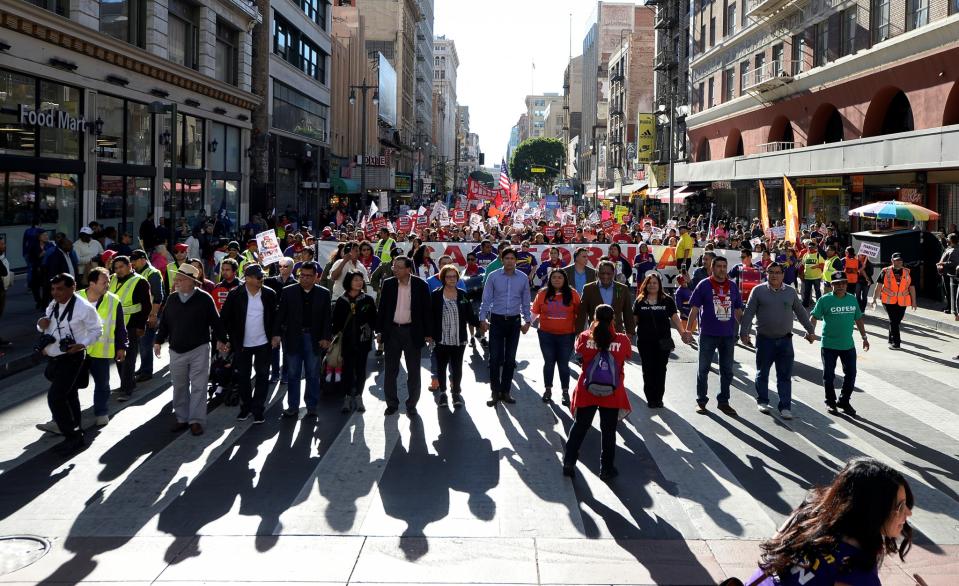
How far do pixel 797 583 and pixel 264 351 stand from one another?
740cm

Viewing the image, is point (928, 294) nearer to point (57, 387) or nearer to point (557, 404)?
point (557, 404)

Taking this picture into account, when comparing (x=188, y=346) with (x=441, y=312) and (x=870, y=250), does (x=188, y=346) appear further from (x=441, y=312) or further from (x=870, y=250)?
(x=870, y=250)

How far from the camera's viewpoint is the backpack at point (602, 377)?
7.43 meters

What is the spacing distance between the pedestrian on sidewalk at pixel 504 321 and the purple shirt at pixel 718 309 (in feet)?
3.96

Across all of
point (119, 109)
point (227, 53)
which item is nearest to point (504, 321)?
point (119, 109)

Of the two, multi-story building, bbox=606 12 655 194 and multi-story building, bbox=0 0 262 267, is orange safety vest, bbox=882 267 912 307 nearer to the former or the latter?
multi-story building, bbox=0 0 262 267

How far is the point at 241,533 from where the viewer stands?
6.30 metres

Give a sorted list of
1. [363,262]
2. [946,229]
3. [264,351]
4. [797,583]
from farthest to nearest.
A: [946,229], [363,262], [264,351], [797,583]

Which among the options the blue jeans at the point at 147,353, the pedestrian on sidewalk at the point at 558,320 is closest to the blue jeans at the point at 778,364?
the pedestrian on sidewalk at the point at 558,320

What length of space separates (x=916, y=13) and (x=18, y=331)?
25403mm

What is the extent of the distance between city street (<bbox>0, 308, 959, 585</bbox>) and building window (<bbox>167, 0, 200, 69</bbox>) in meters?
21.7

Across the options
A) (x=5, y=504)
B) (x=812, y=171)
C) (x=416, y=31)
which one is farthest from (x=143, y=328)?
(x=416, y=31)

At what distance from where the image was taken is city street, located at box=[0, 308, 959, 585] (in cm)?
578

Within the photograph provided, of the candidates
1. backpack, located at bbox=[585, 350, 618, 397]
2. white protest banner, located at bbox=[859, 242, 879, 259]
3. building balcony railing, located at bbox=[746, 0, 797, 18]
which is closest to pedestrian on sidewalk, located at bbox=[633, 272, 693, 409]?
backpack, located at bbox=[585, 350, 618, 397]
